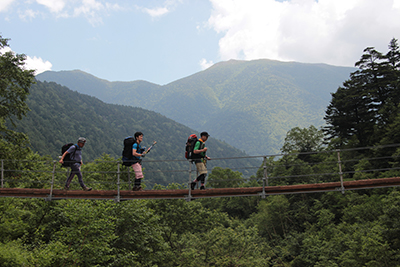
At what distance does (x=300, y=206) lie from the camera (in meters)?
44.8

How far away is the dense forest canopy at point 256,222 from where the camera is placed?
16391 millimetres

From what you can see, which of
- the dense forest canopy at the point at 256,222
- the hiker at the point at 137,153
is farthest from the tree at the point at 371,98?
the hiker at the point at 137,153

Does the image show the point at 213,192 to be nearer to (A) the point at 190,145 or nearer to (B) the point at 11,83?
(A) the point at 190,145

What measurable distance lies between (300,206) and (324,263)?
14.2 meters

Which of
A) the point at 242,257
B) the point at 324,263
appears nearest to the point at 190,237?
the point at 242,257

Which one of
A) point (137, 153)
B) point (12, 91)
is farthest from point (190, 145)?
point (12, 91)

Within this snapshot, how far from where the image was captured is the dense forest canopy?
53.8 ft

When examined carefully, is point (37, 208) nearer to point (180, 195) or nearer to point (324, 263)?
point (180, 195)

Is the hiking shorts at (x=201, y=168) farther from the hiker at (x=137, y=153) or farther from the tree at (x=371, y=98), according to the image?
the tree at (x=371, y=98)

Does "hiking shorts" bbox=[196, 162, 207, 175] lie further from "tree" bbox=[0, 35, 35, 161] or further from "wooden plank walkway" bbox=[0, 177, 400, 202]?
"tree" bbox=[0, 35, 35, 161]

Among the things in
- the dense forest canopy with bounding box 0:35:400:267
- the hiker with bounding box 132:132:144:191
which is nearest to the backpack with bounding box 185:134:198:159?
the hiker with bounding box 132:132:144:191

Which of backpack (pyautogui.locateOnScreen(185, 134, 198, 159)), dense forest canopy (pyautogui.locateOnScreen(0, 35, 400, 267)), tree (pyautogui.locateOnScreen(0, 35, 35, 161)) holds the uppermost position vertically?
tree (pyautogui.locateOnScreen(0, 35, 35, 161))

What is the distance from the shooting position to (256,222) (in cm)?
4925

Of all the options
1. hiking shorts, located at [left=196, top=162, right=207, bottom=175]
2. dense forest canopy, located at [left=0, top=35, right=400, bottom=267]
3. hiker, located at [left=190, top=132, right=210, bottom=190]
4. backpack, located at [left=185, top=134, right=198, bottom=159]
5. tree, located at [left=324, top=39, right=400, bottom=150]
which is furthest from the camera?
tree, located at [left=324, top=39, right=400, bottom=150]
